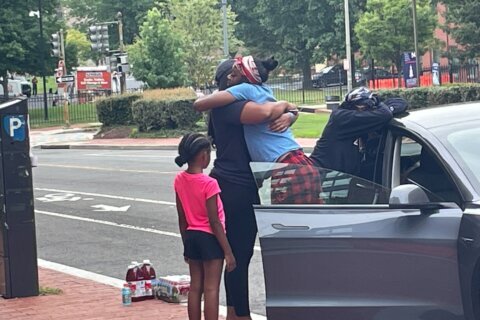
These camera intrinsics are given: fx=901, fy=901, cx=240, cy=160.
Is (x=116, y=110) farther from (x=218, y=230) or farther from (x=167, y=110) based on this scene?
(x=218, y=230)

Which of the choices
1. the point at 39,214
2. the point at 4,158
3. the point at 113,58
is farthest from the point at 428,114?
the point at 113,58

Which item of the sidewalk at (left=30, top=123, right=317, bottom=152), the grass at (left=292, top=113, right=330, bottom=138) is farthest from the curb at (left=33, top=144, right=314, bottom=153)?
the grass at (left=292, top=113, right=330, bottom=138)

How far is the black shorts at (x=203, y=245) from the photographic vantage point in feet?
18.7

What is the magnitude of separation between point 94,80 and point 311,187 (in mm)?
48063

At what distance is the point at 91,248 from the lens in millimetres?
10609

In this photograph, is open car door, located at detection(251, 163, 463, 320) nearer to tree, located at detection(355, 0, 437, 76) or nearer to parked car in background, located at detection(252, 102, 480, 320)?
parked car in background, located at detection(252, 102, 480, 320)

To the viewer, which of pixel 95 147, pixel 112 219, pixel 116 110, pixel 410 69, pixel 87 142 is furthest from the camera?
pixel 410 69

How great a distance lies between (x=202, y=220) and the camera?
568cm

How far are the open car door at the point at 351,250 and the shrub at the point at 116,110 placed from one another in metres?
31.2

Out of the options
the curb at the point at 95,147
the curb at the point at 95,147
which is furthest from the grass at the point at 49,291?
the curb at the point at 95,147

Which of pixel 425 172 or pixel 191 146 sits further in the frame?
pixel 191 146

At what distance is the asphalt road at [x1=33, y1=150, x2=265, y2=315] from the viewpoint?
9.61m

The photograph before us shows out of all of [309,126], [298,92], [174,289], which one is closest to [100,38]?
[309,126]

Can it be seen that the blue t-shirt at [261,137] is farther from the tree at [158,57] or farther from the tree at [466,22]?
the tree at [466,22]
